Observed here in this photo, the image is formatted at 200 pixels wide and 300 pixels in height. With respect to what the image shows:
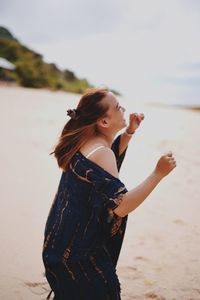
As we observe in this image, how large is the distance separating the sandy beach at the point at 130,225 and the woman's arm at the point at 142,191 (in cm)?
67

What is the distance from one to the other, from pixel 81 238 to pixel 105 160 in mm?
423

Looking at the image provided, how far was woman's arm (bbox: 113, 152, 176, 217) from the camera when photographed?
5.82 ft

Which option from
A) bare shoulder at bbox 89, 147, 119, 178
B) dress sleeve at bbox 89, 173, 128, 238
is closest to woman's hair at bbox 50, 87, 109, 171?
bare shoulder at bbox 89, 147, 119, 178

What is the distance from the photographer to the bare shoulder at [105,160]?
6.05ft

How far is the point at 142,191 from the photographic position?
1.78 meters

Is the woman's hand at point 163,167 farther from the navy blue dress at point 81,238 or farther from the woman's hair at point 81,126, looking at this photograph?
the woman's hair at point 81,126

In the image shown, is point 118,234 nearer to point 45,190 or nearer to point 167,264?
point 167,264

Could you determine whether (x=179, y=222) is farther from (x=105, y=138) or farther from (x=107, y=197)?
(x=107, y=197)

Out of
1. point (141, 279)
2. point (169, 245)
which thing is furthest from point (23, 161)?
point (141, 279)

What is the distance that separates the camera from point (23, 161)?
649 cm

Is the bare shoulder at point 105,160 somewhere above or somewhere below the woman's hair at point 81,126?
below

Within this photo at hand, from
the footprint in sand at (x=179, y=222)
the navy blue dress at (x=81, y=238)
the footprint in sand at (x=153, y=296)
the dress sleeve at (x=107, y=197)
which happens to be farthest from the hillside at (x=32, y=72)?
the dress sleeve at (x=107, y=197)

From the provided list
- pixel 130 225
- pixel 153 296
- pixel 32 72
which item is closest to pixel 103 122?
pixel 153 296

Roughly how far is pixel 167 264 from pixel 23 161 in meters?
3.55
